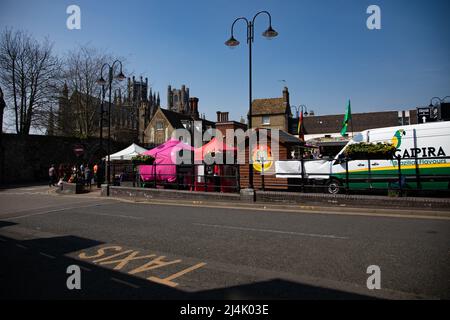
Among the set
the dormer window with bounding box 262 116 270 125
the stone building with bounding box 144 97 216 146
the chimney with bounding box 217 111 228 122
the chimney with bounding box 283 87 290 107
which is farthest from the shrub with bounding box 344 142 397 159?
the stone building with bounding box 144 97 216 146

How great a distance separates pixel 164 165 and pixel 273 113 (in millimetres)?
33736

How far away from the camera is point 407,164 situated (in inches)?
478

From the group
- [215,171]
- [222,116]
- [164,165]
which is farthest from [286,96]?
[215,171]

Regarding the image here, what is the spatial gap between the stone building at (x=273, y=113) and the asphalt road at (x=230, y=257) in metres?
38.8

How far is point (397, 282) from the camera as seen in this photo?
13.6 feet

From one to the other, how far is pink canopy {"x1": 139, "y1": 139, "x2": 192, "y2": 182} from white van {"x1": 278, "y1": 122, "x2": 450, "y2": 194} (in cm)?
Result: 808

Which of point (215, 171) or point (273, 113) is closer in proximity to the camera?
point (215, 171)

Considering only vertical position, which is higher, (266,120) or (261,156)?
(266,120)

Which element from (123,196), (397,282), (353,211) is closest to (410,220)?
(353,211)

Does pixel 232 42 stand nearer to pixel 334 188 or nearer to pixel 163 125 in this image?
pixel 334 188

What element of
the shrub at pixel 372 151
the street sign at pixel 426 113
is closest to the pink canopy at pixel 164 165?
the shrub at pixel 372 151

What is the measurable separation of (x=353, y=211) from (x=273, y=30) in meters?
8.56

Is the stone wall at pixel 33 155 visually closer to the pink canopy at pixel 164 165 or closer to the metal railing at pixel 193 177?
the pink canopy at pixel 164 165
